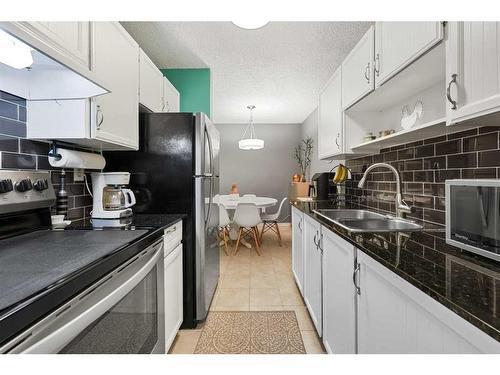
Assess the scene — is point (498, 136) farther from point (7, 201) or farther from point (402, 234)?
point (7, 201)

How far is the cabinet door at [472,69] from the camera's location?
0.84m

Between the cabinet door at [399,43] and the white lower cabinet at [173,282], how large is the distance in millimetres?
1566

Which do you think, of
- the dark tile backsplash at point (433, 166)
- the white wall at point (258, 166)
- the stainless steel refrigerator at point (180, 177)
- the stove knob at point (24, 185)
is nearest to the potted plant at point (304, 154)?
the white wall at point (258, 166)

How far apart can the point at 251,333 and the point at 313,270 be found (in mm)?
641

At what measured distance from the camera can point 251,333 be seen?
6.40 ft

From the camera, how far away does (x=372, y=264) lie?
1002mm

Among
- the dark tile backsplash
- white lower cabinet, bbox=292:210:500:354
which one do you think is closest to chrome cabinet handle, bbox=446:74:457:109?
the dark tile backsplash

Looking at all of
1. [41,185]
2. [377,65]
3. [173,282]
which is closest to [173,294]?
[173,282]

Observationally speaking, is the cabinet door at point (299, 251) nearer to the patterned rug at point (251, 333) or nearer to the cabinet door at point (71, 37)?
the patterned rug at point (251, 333)

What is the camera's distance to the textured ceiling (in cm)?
240

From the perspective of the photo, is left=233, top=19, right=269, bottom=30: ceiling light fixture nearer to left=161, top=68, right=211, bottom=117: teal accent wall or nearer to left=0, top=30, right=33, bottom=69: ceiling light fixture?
left=0, top=30, right=33, bottom=69: ceiling light fixture

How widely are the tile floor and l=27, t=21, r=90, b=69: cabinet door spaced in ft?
5.76
